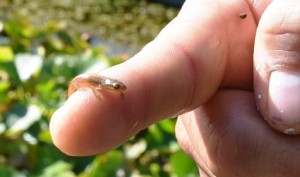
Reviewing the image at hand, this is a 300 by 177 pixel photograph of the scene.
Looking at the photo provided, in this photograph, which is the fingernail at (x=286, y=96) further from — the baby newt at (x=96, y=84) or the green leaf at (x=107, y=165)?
the green leaf at (x=107, y=165)

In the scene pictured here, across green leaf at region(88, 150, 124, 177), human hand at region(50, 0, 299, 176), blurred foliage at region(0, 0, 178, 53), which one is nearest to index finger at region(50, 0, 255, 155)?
human hand at region(50, 0, 299, 176)

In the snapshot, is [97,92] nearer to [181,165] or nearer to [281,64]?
[281,64]

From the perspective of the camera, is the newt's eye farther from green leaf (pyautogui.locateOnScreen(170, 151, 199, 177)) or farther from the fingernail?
green leaf (pyautogui.locateOnScreen(170, 151, 199, 177))

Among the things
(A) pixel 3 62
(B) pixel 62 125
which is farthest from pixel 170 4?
(B) pixel 62 125

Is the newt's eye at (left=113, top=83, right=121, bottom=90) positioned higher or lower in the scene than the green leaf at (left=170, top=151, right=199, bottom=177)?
higher

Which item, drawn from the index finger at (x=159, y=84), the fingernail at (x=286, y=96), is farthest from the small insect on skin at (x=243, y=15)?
the fingernail at (x=286, y=96)

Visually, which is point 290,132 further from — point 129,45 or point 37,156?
point 129,45

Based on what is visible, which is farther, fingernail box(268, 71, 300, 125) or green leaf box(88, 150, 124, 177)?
green leaf box(88, 150, 124, 177)
